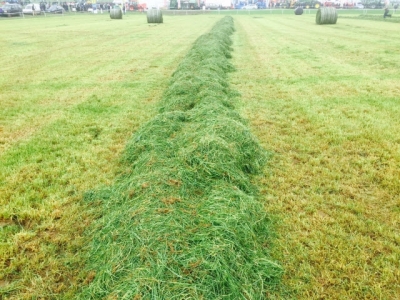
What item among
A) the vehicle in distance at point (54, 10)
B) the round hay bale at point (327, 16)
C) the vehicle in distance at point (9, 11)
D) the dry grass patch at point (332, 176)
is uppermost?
the vehicle in distance at point (54, 10)

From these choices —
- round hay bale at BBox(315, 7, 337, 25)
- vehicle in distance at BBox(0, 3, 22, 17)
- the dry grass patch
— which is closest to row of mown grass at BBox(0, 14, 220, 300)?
the dry grass patch

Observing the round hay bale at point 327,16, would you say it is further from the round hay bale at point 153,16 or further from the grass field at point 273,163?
the grass field at point 273,163

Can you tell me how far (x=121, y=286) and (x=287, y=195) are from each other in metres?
2.35

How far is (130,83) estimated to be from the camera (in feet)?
29.7

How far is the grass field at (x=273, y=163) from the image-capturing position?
2717 millimetres

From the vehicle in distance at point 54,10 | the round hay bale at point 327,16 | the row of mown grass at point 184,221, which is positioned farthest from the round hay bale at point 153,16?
the row of mown grass at point 184,221

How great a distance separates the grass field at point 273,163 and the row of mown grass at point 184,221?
10.0 inches

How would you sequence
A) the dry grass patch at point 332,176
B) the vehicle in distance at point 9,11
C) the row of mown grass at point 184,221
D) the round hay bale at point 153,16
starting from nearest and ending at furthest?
the row of mown grass at point 184,221, the dry grass patch at point 332,176, the round hay bale at point 153,16, the vehicle in distance at point 9,11

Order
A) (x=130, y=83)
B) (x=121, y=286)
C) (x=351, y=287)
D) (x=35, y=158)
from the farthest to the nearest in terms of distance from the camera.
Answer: (x=130, y=83), (x=35, y=158), (x=351, y=287), (x=121, y=286)

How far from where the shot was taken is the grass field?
272 cm

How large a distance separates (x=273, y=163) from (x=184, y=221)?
2165 mm

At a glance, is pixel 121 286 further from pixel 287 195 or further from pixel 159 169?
pixel 287 195

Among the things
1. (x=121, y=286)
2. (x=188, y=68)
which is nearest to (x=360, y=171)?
(x=121, y=286)

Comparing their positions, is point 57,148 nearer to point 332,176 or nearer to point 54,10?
point 332,176
